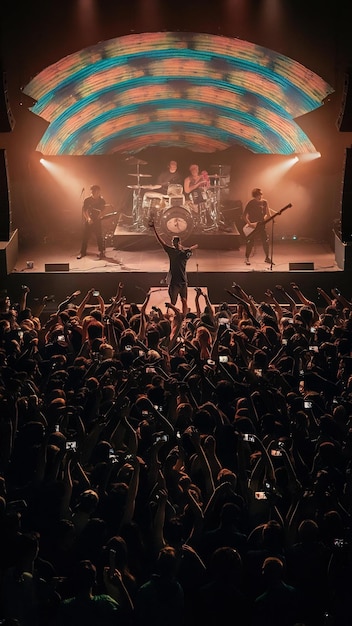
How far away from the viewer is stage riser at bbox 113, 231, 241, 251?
2062 cm

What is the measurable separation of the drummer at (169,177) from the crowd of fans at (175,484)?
12288 millimetres

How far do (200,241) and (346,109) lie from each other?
4.35m

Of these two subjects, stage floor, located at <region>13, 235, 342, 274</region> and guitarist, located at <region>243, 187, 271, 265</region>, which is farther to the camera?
guitarist, located at <region>243, 187, 271, 265</region>

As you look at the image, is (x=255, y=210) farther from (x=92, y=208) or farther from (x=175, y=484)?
(x=175, y=484)

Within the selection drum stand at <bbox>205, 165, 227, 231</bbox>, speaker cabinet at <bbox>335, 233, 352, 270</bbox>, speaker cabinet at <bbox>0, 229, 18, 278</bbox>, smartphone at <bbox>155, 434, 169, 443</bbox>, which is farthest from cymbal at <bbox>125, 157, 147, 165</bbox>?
smartphone at <bbox>155, 434, 169, 443</bbox>

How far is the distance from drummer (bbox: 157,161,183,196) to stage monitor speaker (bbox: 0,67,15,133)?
4.82 m

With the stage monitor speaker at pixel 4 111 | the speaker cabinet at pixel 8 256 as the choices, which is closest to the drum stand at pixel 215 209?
the speaker cabinet at pixel 8 256

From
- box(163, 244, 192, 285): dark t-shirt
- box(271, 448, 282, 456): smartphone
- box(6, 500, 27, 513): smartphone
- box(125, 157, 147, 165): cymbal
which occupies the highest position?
box(125, 157, 147, 165): cymbal

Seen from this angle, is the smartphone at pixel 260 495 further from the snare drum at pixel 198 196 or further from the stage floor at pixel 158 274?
the snare drum at pixel 198 196

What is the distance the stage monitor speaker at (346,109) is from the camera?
17.6m

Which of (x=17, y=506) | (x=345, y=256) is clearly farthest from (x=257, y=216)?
(x=17, y=506)

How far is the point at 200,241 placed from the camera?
20688 millimetres

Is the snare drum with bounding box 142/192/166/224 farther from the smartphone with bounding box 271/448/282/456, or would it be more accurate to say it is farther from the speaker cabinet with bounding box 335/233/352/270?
the smartphone with bounding box 271/448/282/456

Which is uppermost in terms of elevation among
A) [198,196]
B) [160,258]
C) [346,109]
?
[346,109]
